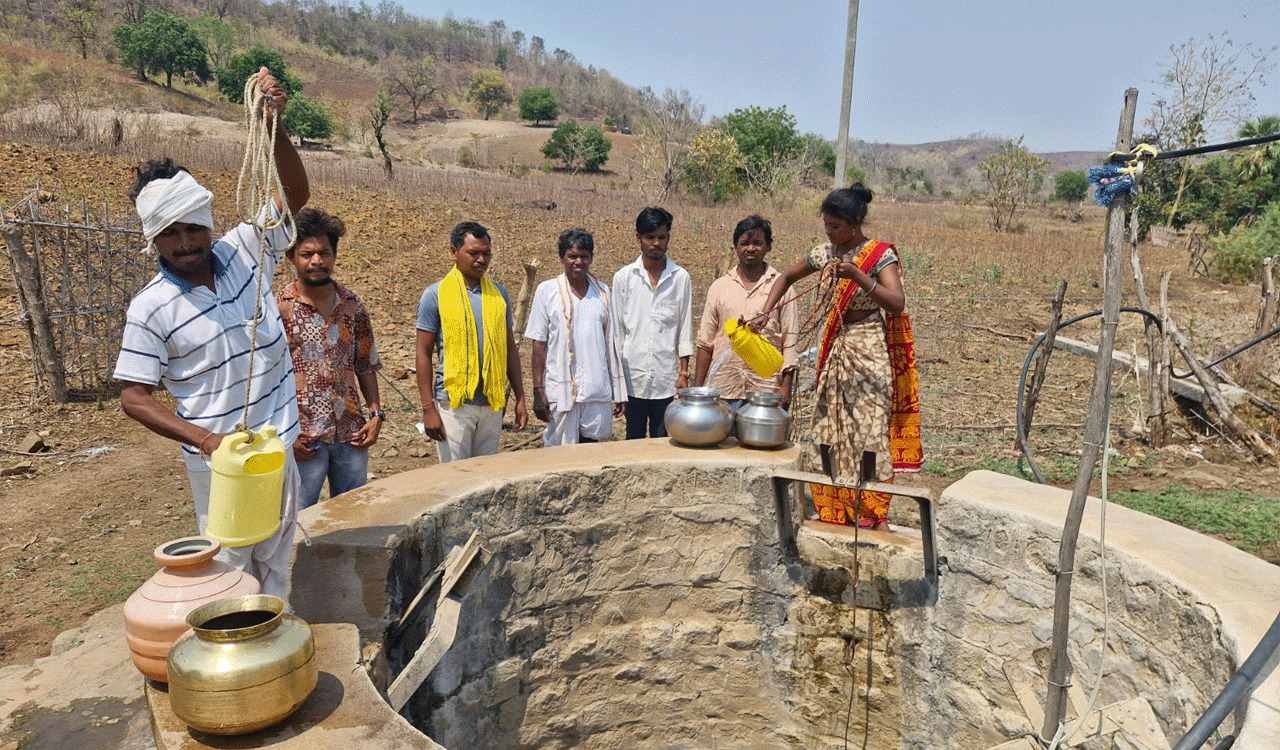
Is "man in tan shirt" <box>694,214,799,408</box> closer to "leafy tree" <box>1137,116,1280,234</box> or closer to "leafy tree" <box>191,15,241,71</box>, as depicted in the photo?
"leafy tree" <box>1137,116,1280,234</box>

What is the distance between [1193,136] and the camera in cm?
1681

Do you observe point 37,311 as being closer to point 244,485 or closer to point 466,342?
point 466,342

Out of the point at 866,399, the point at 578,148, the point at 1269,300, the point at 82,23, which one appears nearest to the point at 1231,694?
the point at 866,399

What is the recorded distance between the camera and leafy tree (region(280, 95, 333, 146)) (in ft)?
89.9

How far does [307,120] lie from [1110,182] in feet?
98.8

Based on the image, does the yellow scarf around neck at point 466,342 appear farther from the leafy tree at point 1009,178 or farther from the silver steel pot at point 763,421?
the leafy tree at point 1009,178

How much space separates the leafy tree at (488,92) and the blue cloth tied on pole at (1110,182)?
49094 millimetres

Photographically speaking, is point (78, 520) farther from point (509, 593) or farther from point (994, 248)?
point (994, 248)

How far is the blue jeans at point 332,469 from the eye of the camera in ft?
9.51

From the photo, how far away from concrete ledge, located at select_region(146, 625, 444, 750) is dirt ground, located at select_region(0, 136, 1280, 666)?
2.08 metres

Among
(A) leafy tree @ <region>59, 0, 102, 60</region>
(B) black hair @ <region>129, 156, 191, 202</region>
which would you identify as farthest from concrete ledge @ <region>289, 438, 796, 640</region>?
Result: (A) leafy tree @ <region>59, 0, 102, 60</region>

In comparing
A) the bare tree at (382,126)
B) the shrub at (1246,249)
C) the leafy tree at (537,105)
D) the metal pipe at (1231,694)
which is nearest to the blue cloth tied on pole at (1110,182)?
the metal pipe at (1231,694)

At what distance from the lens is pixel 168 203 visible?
1.89m

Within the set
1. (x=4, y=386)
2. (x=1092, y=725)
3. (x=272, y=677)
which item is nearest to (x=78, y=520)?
(x=4, y=386)
